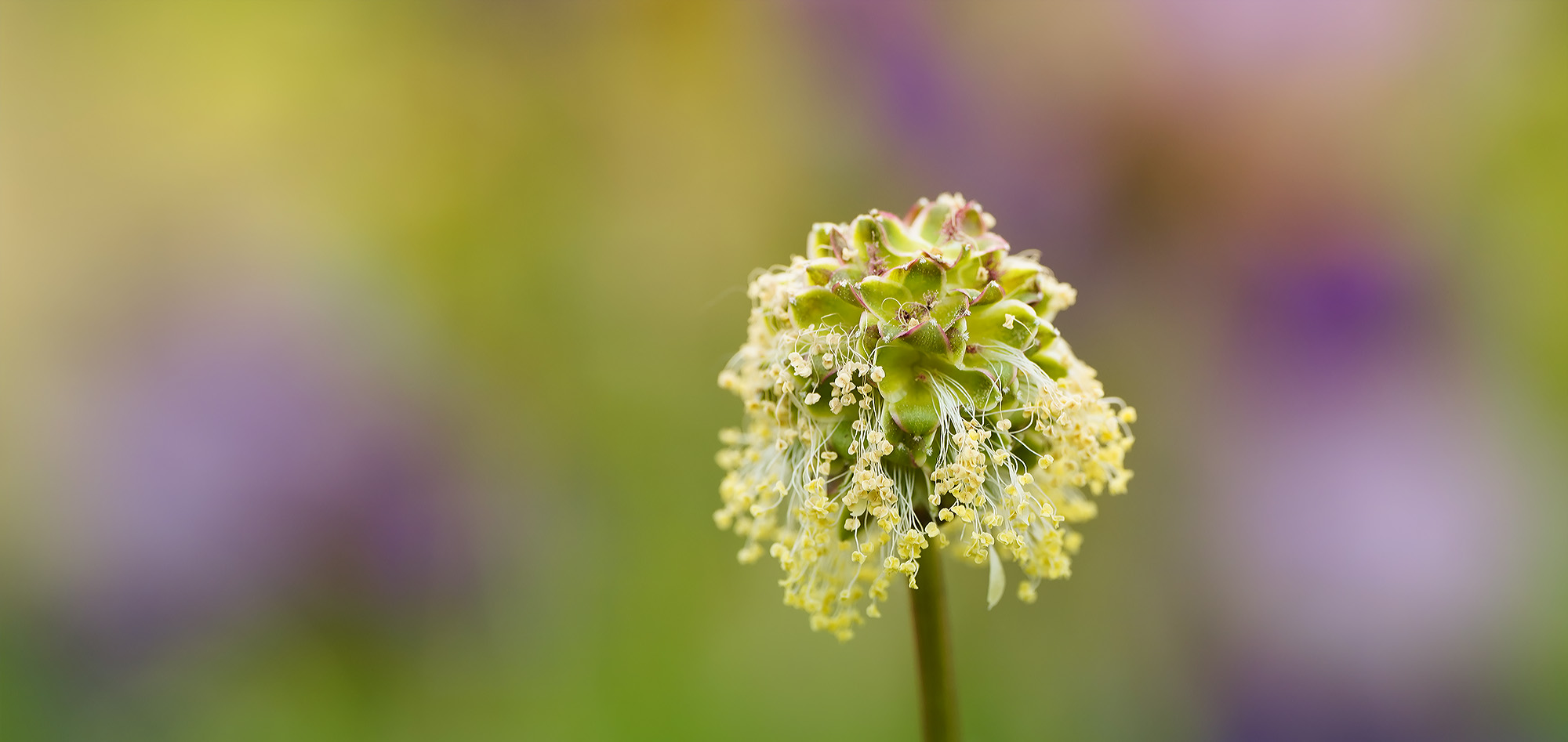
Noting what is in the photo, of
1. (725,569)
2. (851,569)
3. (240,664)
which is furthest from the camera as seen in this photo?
(725,569)

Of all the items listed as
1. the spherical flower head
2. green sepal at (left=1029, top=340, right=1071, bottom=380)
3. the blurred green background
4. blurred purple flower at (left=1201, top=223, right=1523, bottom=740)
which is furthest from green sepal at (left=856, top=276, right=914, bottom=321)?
blurred purple flower at (left=1201, top=223, right=1523, bottom=740)

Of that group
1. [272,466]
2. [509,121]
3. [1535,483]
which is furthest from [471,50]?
[1535,483]

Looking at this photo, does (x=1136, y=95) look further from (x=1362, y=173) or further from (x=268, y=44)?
(x=268, y=44)

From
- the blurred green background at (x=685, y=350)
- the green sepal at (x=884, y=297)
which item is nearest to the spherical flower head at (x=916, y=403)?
the green sepal at (x=884, y=297)

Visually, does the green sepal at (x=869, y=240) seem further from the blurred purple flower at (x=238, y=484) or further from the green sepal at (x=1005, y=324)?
the blurred purple flower at (x=238, y=484)

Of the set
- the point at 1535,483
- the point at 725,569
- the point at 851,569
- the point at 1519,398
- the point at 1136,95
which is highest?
the point at 1136,95

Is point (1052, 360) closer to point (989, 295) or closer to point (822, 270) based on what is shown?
point (989, 295)
